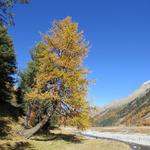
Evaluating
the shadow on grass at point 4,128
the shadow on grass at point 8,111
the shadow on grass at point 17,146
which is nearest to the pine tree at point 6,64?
the shadow on grass at point 8,111

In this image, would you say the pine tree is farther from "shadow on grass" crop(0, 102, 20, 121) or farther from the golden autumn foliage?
the golden autumn foliage

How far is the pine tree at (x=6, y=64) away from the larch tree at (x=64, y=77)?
42.9 ft

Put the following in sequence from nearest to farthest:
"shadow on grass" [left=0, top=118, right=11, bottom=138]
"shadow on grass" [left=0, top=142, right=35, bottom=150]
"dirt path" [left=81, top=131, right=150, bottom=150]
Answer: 1. "shadow on grass" [left=0, top=142, right=35, bottom=150]
2. "shadow on grass" [left=0, top=118, right=11, bottom=138]
3. "dirt path" [left=81, top=131, right=150, bottom=150]

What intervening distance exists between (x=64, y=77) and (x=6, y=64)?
55.1 feet

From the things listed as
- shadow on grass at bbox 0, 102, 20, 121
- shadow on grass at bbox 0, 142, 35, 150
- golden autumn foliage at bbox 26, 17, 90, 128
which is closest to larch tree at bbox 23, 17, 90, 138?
golden autumn foliage at bbox 26, 17, 90, 128

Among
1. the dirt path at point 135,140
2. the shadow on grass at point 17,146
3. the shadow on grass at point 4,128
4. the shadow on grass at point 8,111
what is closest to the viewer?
the shadow on grass at point 17,146

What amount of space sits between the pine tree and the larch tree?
1307cm

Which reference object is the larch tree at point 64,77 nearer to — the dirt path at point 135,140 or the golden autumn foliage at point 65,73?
the golden autumn foliage at point 65,73

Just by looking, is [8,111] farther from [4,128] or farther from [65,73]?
[65,73]

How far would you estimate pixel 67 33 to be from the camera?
3825 cm

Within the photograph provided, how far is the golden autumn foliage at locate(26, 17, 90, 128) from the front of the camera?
122ft

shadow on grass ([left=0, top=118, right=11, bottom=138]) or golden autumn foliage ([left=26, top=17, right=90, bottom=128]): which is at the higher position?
golden autumn foliage ([left=26, top=17, right=90, bottom=128])

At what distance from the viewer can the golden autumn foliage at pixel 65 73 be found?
37.1 meters

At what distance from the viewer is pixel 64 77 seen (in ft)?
121
